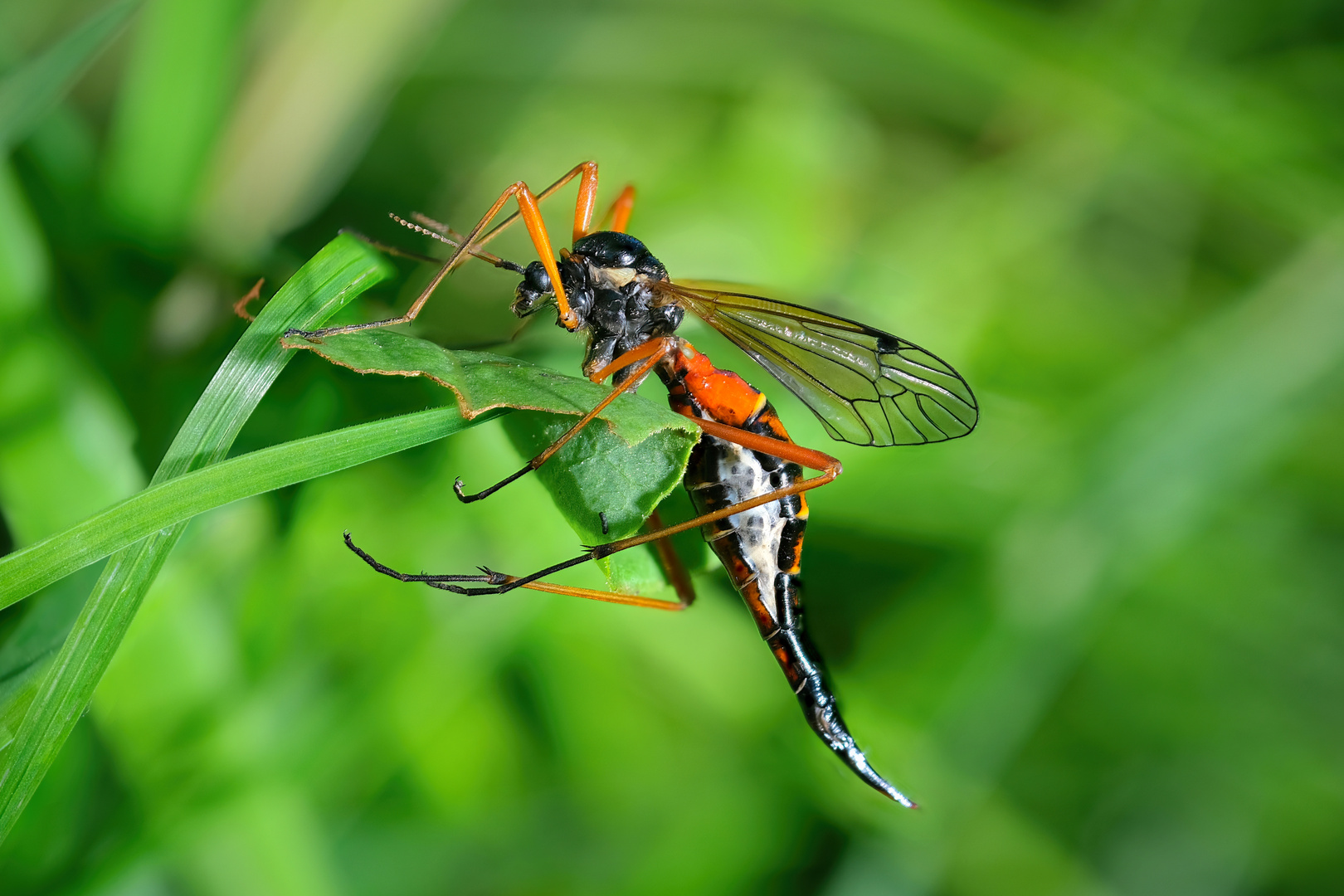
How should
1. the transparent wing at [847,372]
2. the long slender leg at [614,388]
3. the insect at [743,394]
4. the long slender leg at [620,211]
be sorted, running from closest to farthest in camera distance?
the long slender leg at [614,388]
the insect at [743,394]
the transparent wing at [847,372]
the long slender leg at [620,211]

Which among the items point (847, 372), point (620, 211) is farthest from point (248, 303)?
point (847, 372)

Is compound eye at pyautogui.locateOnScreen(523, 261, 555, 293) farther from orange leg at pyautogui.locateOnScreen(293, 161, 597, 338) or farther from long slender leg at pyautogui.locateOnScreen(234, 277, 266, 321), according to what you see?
long slender leg at pyautogui.locateOnScreen(234, 277, 266, 321)

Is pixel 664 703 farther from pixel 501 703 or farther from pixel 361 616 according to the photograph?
pixel 361 616

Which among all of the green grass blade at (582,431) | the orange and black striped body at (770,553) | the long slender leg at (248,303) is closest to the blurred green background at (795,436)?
the long slender leg at (248,303)

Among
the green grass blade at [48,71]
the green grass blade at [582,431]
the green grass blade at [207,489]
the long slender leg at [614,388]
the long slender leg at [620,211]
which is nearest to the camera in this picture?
the green grass blade at [207,489]

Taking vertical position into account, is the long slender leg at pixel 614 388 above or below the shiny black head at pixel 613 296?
below

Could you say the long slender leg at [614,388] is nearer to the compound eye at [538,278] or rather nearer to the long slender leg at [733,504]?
the long slender leg at [733,504]

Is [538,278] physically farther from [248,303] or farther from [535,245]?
[248,303]

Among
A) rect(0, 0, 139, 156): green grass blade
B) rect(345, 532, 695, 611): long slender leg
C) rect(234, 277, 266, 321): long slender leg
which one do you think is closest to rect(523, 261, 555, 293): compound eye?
rect(234, 277, 266, 321): long slender leg
